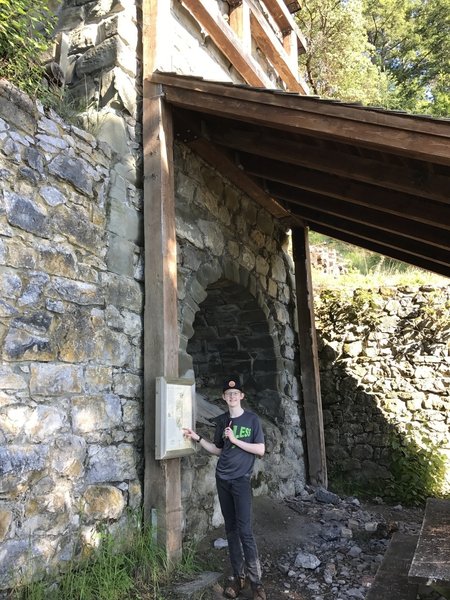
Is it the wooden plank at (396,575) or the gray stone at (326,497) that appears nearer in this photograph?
the wooden plank at (396,575)

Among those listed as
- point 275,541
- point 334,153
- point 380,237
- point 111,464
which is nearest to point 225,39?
point 334,153

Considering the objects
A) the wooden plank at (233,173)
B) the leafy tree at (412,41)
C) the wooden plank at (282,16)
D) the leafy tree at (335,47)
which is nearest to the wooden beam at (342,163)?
the wooden plank at (233,173)

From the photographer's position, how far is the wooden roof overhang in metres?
3.04

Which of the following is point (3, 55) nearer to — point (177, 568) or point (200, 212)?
point (200, 212)

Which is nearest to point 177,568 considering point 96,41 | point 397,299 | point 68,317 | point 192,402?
point 192,402

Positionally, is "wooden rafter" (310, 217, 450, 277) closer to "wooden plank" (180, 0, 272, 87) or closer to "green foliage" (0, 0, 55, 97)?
"wooden plank" (180, 0, 272, 87)

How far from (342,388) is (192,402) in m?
3.68

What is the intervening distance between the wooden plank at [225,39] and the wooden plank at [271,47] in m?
0.66

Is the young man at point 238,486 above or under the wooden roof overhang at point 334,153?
under

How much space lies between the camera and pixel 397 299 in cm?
679

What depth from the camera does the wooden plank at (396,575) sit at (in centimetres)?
306

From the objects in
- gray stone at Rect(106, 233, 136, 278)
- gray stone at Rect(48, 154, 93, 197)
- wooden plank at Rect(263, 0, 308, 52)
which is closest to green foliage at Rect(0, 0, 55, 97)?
gray stone at Rect(48, 154, 93, 197)

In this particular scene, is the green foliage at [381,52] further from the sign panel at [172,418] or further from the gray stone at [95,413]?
the gray stone at [95,413]

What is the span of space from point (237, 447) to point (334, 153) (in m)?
2.29
